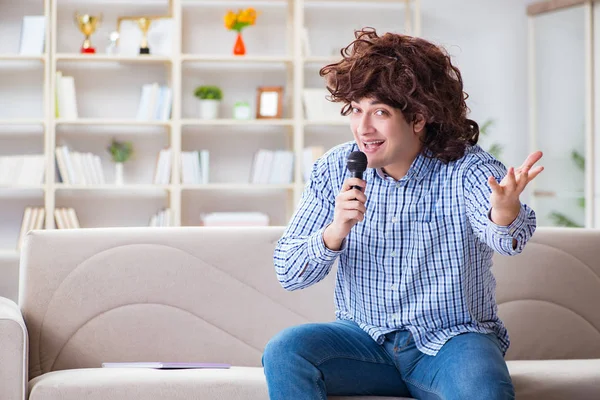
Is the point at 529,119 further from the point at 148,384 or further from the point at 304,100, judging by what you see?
the point at 148,384

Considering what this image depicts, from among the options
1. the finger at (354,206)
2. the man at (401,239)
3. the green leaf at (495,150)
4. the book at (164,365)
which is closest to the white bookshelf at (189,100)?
the green leaf at (495,150)

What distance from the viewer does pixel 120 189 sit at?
16.6 feet

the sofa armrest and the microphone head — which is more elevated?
the microphone head

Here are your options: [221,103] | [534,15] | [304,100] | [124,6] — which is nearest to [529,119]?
[534,15]

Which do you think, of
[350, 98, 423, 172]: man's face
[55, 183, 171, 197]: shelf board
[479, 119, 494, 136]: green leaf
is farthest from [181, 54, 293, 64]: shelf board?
[350, 98, 423, 172]: man's face

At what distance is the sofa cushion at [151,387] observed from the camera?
1913 millimetres

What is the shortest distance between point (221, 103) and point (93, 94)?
795 millimetres

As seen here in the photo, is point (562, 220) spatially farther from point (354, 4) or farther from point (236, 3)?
point (236, 3)

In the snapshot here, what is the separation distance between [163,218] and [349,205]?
327 cm

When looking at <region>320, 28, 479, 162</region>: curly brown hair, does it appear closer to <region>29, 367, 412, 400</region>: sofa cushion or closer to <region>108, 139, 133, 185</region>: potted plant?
<region>29, 367, 412, 400</region>: sofa cushion

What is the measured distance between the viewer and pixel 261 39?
5.18 m

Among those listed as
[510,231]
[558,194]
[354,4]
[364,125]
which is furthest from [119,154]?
[510,231]

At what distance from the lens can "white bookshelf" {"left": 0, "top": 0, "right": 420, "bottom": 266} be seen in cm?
484

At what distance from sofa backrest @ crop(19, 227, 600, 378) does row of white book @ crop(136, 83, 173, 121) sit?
2573 mm
